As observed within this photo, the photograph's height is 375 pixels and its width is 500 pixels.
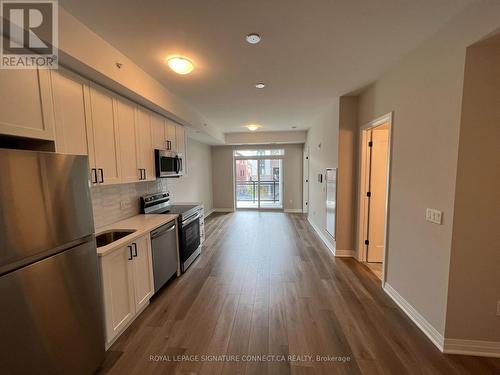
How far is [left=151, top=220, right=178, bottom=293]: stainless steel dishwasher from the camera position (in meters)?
2.57

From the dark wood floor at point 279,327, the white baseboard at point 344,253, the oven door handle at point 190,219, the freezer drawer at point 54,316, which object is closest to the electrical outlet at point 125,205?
the oven door handle at point 190,219

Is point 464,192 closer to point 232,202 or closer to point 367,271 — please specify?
point 367,271

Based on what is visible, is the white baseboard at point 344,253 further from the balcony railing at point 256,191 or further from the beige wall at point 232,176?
the balcony railing at point 256,191

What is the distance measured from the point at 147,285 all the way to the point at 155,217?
3.01 ft

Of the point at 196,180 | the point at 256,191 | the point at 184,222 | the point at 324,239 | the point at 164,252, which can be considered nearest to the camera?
the point at 164,252

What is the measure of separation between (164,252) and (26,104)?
1995 millimetres

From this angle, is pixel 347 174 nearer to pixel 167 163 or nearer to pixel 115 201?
pixel 167 163

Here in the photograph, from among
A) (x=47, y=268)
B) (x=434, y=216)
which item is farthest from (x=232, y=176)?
(x=47, y=268)

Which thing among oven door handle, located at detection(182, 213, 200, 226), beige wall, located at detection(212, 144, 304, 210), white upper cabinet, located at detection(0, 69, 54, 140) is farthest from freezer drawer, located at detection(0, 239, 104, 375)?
beige wall, located at detection(212, 144, 304, 210)

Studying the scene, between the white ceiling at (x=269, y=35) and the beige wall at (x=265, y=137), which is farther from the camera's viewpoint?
the beige wall at (x=265, y=137)

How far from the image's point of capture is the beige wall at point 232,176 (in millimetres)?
7582

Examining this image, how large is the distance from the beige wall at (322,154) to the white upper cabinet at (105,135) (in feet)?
11.0

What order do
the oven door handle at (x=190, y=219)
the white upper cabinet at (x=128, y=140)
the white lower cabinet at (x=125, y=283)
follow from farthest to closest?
the oven door handle at (x=190, y=219) < the white upper cabinet at (x=128, y=140) < the white lower cabinet at (x=125, y=283)

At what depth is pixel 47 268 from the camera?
1271mm
